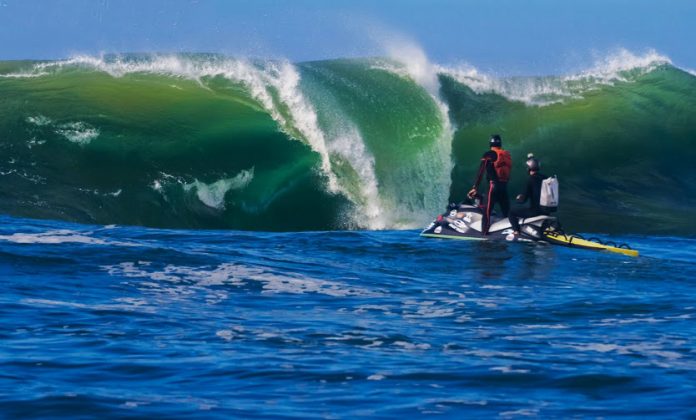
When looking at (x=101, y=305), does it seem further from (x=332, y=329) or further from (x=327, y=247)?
(x=327, y=247)

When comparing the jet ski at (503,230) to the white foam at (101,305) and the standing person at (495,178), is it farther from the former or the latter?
the white foam at (101,305)

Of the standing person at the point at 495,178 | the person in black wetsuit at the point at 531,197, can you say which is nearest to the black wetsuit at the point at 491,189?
the standing person at the point at 495,178

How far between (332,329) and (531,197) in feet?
22.4

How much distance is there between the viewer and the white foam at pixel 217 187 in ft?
61.9

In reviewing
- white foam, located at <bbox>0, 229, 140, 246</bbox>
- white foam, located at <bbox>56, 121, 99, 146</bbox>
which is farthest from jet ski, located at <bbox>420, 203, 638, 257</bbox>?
white foam, located at <bbox>56, 121, 99, 146</bbox>

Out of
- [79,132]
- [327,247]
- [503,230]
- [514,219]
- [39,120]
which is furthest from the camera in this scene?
[39,120]

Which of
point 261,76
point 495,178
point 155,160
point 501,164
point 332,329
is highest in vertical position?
point 261,76

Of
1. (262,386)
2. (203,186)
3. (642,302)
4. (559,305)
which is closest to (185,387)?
(262,386)

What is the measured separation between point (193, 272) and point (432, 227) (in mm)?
5118

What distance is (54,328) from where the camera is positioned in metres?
8.48

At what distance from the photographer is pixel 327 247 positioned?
1419cm

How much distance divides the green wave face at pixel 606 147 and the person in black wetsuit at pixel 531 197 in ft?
15.1

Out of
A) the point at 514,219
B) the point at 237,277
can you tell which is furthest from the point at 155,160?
the point at 237,277

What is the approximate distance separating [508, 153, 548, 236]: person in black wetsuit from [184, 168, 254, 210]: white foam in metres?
5.65
